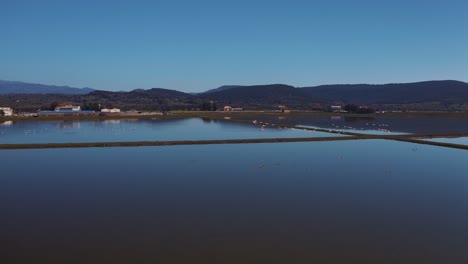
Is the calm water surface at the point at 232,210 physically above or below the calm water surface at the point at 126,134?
above

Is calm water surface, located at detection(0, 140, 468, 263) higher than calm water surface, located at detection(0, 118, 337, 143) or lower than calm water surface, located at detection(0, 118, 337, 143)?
higher

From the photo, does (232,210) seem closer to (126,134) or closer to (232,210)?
(232,210)

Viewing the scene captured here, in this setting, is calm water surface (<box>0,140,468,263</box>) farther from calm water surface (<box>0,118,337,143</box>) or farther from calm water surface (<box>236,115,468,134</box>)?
calm water surface (<box>236,115,468,134</box>)

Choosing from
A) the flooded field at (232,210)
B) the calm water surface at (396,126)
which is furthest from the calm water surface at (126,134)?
the flooded field at (232,210)

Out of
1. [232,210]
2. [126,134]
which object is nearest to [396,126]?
[126,134]

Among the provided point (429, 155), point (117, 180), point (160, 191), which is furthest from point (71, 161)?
point (429, 155)

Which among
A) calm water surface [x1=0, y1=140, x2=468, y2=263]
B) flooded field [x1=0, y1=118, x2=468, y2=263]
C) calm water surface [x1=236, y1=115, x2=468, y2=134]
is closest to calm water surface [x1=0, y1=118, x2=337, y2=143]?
calm water surface [x1=236, y1=115, x2=468, y2=134]

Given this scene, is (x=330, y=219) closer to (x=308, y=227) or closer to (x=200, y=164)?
(x=308, y=227)

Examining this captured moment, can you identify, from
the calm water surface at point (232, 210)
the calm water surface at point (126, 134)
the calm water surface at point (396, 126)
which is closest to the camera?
the calm water surface at point (232, 210)

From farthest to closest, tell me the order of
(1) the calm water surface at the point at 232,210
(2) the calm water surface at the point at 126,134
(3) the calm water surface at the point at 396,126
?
1. (3) the calm water surface at the point at 396,126
2. (2) the calm water surface at the point at 126,134
3. (1) the calm water surface at the point at 232,210

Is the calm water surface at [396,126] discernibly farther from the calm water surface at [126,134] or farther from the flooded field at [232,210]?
the flooded field at [232,210]
